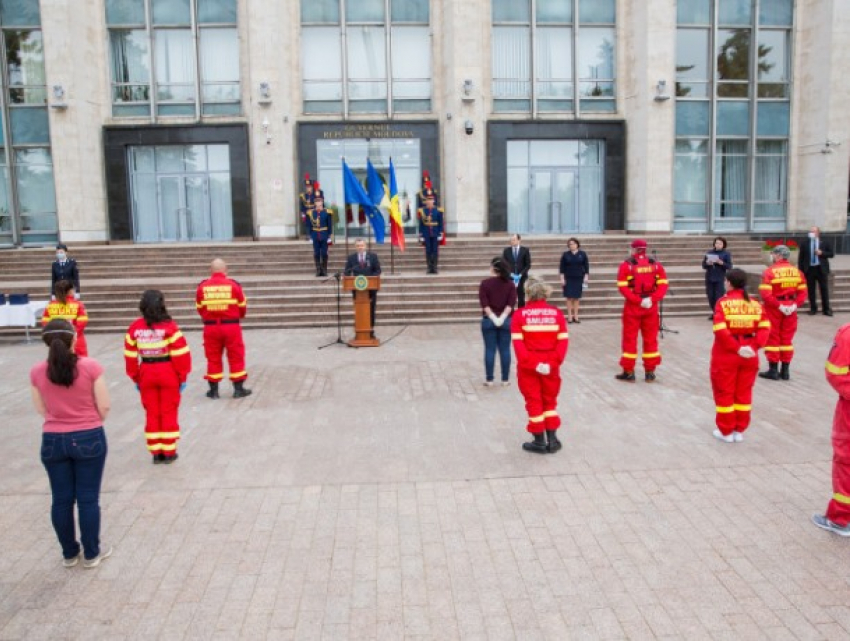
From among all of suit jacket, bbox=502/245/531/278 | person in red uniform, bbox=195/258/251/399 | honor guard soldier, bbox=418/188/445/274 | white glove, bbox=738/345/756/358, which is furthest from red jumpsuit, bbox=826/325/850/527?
honor guard soldier, bbox=418/188/445/274

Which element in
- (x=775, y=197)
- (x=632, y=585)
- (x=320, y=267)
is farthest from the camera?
(x=775, y=197)

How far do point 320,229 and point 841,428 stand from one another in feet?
46.8

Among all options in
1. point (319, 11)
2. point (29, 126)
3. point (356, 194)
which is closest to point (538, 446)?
point (356, 194)

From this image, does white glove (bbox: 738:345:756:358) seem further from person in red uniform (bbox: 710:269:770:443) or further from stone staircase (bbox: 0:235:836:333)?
stone staircase (bbox: 0:235:836:333)

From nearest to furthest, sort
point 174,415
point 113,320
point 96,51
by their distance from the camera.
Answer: point 174,415 < point 113,320 < point 96,51

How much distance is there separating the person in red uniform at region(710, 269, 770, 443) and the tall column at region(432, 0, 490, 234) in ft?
53.3

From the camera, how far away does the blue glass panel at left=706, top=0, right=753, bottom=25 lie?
23922 millimetres

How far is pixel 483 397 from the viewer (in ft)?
31.7

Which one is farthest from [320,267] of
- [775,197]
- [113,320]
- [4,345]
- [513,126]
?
[775,197]

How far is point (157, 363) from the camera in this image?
697cm

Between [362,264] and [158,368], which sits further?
[362,264]

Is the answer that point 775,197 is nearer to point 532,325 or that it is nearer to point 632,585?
point 532,325

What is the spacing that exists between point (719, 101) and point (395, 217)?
14.5 m

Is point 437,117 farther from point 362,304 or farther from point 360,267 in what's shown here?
point 362,304
